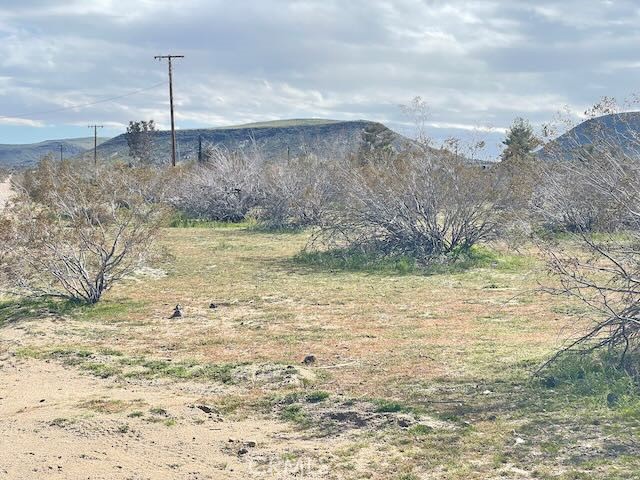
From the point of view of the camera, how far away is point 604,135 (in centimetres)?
1122

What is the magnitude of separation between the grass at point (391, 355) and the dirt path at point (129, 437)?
227mm

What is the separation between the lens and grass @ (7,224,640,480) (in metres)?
5.70

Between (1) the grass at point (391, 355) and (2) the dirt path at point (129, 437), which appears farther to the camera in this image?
(1) the grass at point (391, 355)

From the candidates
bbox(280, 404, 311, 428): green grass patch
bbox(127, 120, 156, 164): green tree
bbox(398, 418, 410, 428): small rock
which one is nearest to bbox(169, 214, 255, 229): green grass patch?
bbox(280, 404, 311, 428): green grass patch

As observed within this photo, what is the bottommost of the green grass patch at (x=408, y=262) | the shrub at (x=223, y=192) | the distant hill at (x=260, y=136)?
the green grass patch at (x=408, y=262)

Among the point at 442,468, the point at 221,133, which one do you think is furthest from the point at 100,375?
the point at 221,133

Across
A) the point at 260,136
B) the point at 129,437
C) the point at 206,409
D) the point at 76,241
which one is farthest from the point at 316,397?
the point at 260,136

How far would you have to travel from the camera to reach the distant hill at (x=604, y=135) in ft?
33.7

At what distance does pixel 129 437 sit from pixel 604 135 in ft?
26.9

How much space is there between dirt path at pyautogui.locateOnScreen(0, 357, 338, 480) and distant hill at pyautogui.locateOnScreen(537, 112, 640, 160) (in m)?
5.92

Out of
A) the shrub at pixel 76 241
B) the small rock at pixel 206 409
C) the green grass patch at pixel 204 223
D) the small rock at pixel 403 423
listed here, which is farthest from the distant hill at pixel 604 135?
the green grass patch at pixel 204 223

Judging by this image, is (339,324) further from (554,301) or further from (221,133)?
(221,133)

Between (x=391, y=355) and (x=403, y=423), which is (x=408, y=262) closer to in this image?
(x=391, y=355)

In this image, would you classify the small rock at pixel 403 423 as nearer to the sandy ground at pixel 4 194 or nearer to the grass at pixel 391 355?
the grass at pixel 391 355
